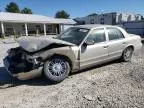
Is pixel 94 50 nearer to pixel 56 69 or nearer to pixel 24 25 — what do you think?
pixel 56 69

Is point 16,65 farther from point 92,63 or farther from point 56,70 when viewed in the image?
point 92,63

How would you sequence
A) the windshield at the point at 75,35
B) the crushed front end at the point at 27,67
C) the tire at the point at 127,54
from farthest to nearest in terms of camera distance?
1. the tire at the point at 127,54
2. the windshield at the point at 75,35
3. the crushed front end at the point at 27,67

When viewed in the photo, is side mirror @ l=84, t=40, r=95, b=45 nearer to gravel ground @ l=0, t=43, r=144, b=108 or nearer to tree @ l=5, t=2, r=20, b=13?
gravel ground @ l=0, t=43, r=144, b=108

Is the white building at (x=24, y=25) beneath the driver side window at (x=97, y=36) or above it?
above

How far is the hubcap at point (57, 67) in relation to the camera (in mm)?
4359

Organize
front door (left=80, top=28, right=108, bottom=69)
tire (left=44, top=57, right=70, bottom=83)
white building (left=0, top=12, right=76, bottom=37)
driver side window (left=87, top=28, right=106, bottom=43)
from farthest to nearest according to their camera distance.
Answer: white building (left=0, top=12, right=76, bottom=37), driver side window (left=87, top=28, right=106, bottom=43), front door (left=80, top=28, right=108, bottom=69), tire (left=44, top=57, right=70, bottom=83)

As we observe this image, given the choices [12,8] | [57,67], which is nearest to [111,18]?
[57,67]

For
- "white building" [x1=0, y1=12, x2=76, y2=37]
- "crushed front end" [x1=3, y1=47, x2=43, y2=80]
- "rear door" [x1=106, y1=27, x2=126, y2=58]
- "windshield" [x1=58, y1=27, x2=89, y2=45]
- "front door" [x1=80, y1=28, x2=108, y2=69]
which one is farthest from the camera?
"white building" [x1=0, y1=12, x2=76, y2=37]

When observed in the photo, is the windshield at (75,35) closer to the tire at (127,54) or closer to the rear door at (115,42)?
the rear door at (115,42)

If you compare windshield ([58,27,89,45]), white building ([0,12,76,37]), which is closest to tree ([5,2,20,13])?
white building ([0,12,76,37])

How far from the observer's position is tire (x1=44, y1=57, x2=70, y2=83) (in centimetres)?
429

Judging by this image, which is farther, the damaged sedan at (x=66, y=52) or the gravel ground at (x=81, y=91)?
the damaged sedan at (x=66, y=52)

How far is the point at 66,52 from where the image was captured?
14.9ft

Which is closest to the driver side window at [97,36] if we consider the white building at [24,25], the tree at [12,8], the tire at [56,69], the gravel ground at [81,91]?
the gravel ground at [81,91]
